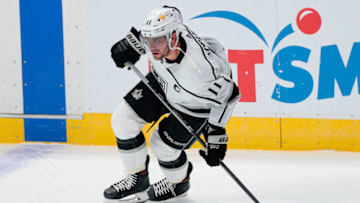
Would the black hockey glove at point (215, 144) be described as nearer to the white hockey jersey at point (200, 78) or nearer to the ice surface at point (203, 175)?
the white hockey jersey at point (200, 78)

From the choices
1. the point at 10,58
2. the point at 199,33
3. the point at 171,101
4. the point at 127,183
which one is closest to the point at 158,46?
the point at 171,101

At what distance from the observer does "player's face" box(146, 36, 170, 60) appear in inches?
111

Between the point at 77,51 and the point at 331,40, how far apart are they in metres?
1.78

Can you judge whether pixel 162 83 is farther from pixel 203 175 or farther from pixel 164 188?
pixel 203 175

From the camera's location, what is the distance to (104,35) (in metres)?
4.54

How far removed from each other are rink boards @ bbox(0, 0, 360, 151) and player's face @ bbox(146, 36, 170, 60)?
156 centimetres

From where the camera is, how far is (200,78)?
294 centimetres

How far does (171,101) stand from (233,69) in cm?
129

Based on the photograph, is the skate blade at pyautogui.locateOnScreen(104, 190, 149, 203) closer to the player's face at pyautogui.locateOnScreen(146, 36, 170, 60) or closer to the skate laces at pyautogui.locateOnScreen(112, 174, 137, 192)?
the skate laces at pyautogui.locateOnScreen(112, 174, 137, 192)

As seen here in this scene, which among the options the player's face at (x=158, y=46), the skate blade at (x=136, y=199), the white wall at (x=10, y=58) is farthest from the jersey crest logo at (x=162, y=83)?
the white wall at (x=10, y=58)

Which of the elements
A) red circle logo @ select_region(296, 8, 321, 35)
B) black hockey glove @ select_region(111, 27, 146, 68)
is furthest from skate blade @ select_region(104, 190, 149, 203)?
red circle logo @ select_region(296, 8, 321, 35)

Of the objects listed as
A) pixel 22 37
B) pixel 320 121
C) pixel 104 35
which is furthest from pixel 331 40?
pixel 22 37

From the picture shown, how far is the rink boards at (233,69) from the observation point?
4.24 meters

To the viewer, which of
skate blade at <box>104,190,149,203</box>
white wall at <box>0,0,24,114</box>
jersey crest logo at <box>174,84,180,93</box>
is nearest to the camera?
jersey crest logo at <box>174,84,180,93</box>
